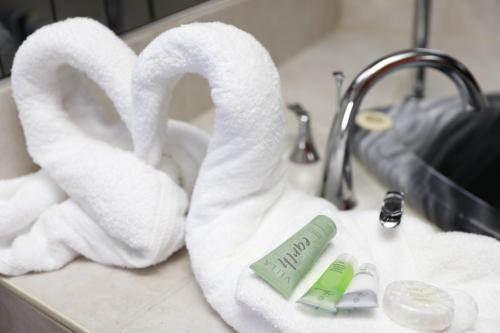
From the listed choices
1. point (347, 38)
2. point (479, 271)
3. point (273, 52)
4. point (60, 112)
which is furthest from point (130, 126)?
point (347, 38)

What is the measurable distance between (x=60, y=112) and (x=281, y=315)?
1.17 feet

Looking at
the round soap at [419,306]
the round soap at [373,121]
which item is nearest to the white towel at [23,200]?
the round soap at [419,306]

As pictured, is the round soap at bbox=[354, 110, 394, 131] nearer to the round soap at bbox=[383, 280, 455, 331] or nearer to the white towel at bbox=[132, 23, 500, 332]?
the white towel at bbox=[132, 23, 500, 332]

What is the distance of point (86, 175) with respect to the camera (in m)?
0.62

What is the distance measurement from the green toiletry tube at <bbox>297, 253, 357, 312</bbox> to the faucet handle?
37 cm

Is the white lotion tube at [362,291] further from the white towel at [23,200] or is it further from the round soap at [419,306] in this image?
the white towel at [23,200]

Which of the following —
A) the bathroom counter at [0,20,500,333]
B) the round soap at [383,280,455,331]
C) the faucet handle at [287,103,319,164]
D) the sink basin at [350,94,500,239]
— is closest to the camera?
the round soap at [383,280,455,331]

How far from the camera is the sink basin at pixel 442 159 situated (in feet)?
2.44

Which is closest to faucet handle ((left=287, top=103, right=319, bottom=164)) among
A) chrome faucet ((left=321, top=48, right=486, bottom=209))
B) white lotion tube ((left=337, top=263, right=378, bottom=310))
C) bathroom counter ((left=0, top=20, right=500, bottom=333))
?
bathroom counter ((left=0, top=20, right=500, bottom=333))

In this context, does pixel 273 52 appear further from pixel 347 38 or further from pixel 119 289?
pixel 119 289

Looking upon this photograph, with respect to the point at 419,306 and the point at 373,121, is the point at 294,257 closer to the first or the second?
the point at 419,306

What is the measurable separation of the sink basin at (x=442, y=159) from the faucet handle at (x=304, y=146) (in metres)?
0.07

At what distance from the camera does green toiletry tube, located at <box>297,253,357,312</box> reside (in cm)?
48

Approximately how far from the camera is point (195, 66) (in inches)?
21.9
